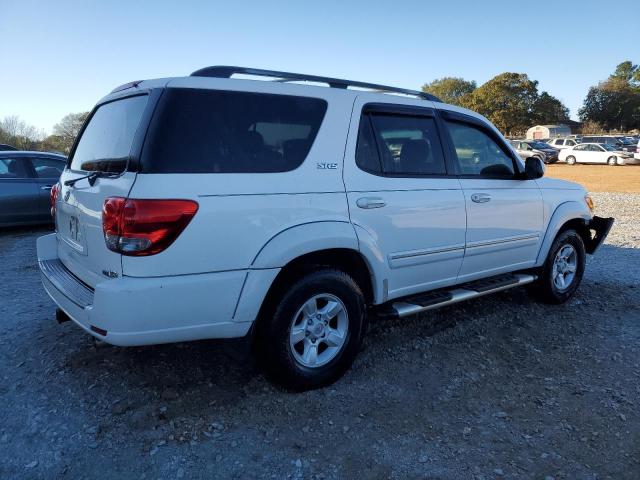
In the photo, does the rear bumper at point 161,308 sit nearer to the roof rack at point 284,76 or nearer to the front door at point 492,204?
the roof rack at point 284,76

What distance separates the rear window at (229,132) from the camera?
2592 mm

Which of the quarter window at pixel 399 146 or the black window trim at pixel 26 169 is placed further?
the black window trim at pixel 26 169

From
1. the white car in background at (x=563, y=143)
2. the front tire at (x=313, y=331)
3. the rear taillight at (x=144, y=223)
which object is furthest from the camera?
the white car in background at (x=563, y=143)

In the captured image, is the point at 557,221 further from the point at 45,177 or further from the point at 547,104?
the point at 547,104

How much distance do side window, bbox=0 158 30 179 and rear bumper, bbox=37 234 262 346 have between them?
267 inches

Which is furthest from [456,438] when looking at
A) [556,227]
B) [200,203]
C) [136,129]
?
[556,227]

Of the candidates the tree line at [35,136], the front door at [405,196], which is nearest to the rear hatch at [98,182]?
the front door at [405,196]

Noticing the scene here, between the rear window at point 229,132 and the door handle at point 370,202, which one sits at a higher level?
the rear window at point 229,132

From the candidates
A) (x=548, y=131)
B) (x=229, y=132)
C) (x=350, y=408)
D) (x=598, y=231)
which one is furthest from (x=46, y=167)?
(x=548, y=131)

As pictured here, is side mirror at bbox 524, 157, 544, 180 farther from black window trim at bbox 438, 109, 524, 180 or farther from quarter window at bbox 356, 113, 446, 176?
quarter window at bbox 356, 113, 446, 176

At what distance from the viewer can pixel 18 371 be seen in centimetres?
337

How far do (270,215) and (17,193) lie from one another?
735 centimetres

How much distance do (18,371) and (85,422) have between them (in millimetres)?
922

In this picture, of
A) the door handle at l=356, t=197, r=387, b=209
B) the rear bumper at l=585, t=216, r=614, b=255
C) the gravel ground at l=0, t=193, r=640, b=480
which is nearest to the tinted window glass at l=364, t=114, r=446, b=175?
the door handle at l=356, t=197, r=387, b=209
